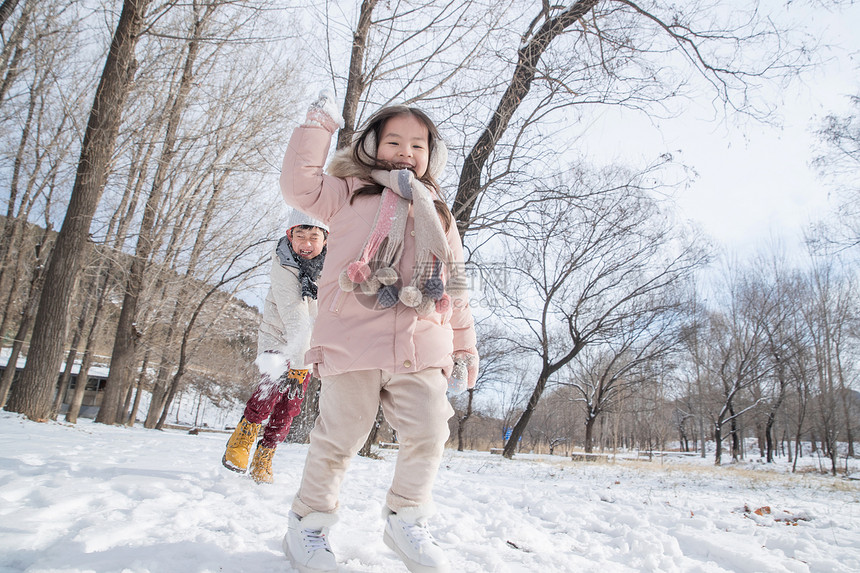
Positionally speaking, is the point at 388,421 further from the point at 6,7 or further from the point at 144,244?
the point at 144,244

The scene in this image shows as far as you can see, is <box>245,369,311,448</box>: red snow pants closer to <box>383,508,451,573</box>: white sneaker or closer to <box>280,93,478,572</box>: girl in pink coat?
<box>280,93,478,572</box>: girl in pink coat

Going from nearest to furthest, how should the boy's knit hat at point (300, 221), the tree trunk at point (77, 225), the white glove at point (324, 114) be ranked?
the white glove at point (324, 114) < the boy's knit hat at point (300, 221) < the tree trunk at point (77, 225)

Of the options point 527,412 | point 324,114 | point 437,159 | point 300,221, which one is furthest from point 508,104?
point 527,412

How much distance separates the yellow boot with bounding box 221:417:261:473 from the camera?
257 cm

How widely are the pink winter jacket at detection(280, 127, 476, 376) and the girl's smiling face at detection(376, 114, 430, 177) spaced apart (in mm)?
170

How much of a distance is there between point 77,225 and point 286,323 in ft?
16.3

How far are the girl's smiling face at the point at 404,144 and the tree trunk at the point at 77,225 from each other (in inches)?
227

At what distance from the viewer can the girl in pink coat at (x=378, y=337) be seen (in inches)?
59.0

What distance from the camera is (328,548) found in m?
1.45

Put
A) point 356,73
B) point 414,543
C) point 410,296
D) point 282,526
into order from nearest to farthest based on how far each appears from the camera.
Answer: point 414,543
point 410,296
point 282,526
point 356,73

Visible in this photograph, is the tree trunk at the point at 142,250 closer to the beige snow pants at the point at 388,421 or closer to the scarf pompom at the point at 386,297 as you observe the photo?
the beige snow pants at the point at 388,421

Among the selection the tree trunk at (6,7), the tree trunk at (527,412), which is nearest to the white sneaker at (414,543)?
the tree trunk at (6,7)

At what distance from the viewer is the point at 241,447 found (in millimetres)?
2631

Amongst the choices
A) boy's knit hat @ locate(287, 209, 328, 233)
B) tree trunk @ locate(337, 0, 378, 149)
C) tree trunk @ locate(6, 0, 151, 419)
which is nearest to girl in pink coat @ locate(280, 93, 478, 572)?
boy's knit hat @ locate(287, 209, 328, 233)
